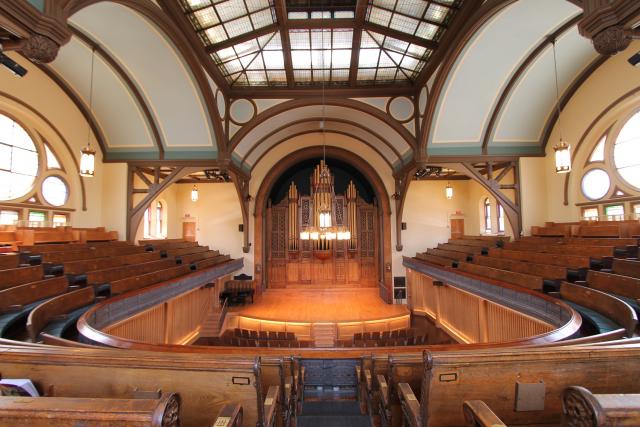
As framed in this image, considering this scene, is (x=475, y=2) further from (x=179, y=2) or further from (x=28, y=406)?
(x=28, y=406)

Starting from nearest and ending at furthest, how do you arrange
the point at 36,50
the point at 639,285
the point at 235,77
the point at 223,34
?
the point at 36,50 → the point at 639,285 → the point at 223,34 → the point at 235,77

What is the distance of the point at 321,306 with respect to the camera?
9922 millimetres

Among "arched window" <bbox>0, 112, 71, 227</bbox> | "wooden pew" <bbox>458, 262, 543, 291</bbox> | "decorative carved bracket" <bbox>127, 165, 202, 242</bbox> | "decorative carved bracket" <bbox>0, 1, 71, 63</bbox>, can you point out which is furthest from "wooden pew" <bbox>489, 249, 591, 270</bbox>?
"arched window" <bbox>0, 112, 71, 227</bbox>

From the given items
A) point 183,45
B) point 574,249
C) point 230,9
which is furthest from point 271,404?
point 230,9

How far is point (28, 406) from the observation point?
94cm

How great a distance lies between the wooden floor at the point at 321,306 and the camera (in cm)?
882

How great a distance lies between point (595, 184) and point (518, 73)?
11.3ft

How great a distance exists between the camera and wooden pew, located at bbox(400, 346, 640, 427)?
4.74ft

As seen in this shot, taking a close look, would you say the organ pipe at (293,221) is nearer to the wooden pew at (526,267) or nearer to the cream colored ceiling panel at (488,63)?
the cream colored ceiling panel at (488,63)

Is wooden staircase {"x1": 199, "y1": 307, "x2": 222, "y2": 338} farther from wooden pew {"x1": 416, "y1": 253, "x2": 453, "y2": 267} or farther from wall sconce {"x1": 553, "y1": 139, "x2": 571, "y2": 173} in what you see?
wall sconce {"x1": 553, "y1": 139, "x2": 571, "y2": 173}

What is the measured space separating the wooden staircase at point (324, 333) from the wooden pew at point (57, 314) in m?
5.47

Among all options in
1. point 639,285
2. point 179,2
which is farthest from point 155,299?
point 639,285

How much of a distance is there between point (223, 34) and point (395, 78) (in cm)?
458

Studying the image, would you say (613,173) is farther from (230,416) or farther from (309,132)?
(230,416)
